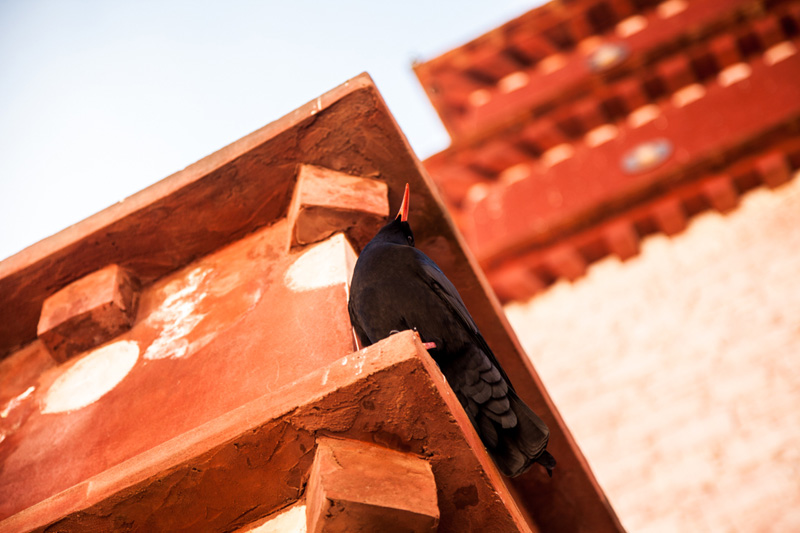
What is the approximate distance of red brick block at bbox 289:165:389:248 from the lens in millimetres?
2344

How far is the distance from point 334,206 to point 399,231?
0.87ft

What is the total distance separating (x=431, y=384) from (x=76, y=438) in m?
1.20

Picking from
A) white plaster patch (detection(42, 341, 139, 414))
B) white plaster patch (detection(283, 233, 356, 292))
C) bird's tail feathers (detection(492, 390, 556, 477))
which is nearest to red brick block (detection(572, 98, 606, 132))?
white plaster patch (detection(283, 233, 356, 292))

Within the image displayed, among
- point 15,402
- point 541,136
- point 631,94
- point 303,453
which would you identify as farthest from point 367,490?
point 631,94

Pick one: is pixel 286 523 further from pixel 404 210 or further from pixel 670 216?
pixel 670 216

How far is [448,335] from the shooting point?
1.87 metres

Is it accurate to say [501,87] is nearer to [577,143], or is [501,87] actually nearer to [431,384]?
[577,143]

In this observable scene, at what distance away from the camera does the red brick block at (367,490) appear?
4.37 ft

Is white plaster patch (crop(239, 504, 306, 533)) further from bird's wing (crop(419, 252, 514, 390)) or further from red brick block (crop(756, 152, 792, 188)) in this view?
Result: red brick block (crop(756, 152, 792, 188))

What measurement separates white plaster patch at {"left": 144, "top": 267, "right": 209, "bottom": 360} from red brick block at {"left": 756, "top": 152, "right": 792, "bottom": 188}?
7.67 metres

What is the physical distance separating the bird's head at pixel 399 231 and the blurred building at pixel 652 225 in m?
4.75

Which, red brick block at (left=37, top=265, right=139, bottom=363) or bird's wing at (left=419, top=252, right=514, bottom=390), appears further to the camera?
red brick block at (left=37, top=265, right=139, bottom=363)

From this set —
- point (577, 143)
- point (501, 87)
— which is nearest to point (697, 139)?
point (577, 143)

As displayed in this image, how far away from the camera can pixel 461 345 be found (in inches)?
73.5
